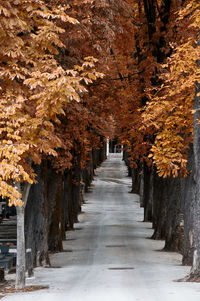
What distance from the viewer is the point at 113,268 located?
1966cm

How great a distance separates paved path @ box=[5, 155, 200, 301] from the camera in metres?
13.4

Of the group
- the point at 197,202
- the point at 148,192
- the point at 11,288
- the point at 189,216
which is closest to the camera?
the point at 11,288

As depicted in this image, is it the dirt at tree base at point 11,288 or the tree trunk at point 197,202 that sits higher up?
the tree trunk at point 197,202

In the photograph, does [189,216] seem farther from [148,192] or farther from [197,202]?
[148,192]

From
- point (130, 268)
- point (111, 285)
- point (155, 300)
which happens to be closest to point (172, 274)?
point (130, 268)

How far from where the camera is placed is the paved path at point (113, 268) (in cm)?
1342

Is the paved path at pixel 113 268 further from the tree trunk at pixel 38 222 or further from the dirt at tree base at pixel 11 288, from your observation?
the tree trunk at pixel 38 222

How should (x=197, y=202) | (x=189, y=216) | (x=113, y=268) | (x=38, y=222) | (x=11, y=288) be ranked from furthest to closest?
(x=38, y=222) < (x=189, y=216) < (x=113, y=268) < (x=197, y=202) < (x=11, y=288)

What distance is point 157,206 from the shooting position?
33.6 metres

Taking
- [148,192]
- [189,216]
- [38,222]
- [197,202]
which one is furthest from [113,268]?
[148,192]

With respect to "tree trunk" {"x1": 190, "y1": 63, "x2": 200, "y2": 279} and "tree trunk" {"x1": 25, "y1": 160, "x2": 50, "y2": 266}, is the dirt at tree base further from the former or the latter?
"tree trunk" {"x1": 25, "y1": 160, "x2": 50, "y2": 266}

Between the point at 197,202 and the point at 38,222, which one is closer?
the point at 197,202

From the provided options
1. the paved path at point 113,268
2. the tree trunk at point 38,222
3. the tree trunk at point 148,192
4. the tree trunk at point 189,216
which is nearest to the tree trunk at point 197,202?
the paved path at point 113,268

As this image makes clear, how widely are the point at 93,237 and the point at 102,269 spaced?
44.0ft
